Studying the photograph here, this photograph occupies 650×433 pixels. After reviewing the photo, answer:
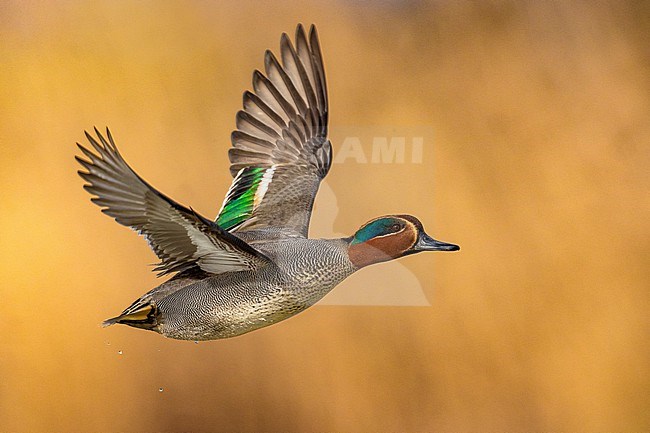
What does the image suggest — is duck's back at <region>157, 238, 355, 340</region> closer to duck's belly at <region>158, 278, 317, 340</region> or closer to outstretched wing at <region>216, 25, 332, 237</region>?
duck's belly at <region>158, 278, 317, 340</region>

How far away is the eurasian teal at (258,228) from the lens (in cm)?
75

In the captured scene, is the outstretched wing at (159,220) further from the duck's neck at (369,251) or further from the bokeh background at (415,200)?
the bokeh background at (415,200)

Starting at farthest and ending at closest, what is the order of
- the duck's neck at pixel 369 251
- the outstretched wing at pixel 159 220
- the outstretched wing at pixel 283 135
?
1. the outstretched wing at pixel 283 135
2. the duck's neck at pixel 369 251
3. the outstretched wing at pixel 159 220

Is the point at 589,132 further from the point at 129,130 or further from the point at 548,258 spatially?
the point at 129,130

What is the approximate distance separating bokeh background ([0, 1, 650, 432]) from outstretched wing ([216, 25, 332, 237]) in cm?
19

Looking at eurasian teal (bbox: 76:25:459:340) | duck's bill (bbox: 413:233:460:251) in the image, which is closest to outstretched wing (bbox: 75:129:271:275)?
eurasian teal (bbox: 76:25:459:340)

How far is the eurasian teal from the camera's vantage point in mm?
748

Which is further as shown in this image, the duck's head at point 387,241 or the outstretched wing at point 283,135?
the outstretched wing at point 283,135

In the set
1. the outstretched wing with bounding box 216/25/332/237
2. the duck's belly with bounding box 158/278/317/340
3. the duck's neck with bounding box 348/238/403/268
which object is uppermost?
the outstretched wing with bounding box 216/25/332/237

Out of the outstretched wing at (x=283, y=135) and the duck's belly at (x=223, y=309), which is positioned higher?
the outstretched wing at (x=283, y=135)

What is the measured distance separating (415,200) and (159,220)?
0.58 m

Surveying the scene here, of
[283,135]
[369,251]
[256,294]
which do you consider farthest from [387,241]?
[283,135]

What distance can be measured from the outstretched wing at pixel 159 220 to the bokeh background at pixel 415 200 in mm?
486

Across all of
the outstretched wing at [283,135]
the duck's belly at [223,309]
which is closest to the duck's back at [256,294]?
the duck's belly at [223,309]
